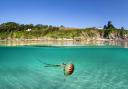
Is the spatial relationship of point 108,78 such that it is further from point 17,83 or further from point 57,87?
point 17,83

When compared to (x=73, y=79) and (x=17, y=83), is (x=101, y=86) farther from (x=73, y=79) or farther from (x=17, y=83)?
(x=17, y=83)

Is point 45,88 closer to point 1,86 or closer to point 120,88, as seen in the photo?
point 1,86

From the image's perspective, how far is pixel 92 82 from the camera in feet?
66.0

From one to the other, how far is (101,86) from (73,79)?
311 centimetres

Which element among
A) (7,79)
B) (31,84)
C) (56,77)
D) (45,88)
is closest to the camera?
(45,88)

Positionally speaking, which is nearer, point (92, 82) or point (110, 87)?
point (110, 87)

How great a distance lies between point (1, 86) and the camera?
18328mm

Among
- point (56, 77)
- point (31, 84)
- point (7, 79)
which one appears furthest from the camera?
point (56, 77)

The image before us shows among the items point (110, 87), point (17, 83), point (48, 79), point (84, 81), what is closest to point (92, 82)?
point (84, 81)

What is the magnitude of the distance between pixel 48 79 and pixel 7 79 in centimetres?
290

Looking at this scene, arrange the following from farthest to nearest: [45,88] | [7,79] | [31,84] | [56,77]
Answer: [56,77] < [7,79] < [31,84] < [45,88]

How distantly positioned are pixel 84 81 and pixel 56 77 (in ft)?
9.32

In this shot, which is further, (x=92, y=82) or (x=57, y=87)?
(x=92, y=82)

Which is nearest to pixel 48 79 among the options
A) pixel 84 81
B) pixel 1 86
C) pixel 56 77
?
pixel 56 77
